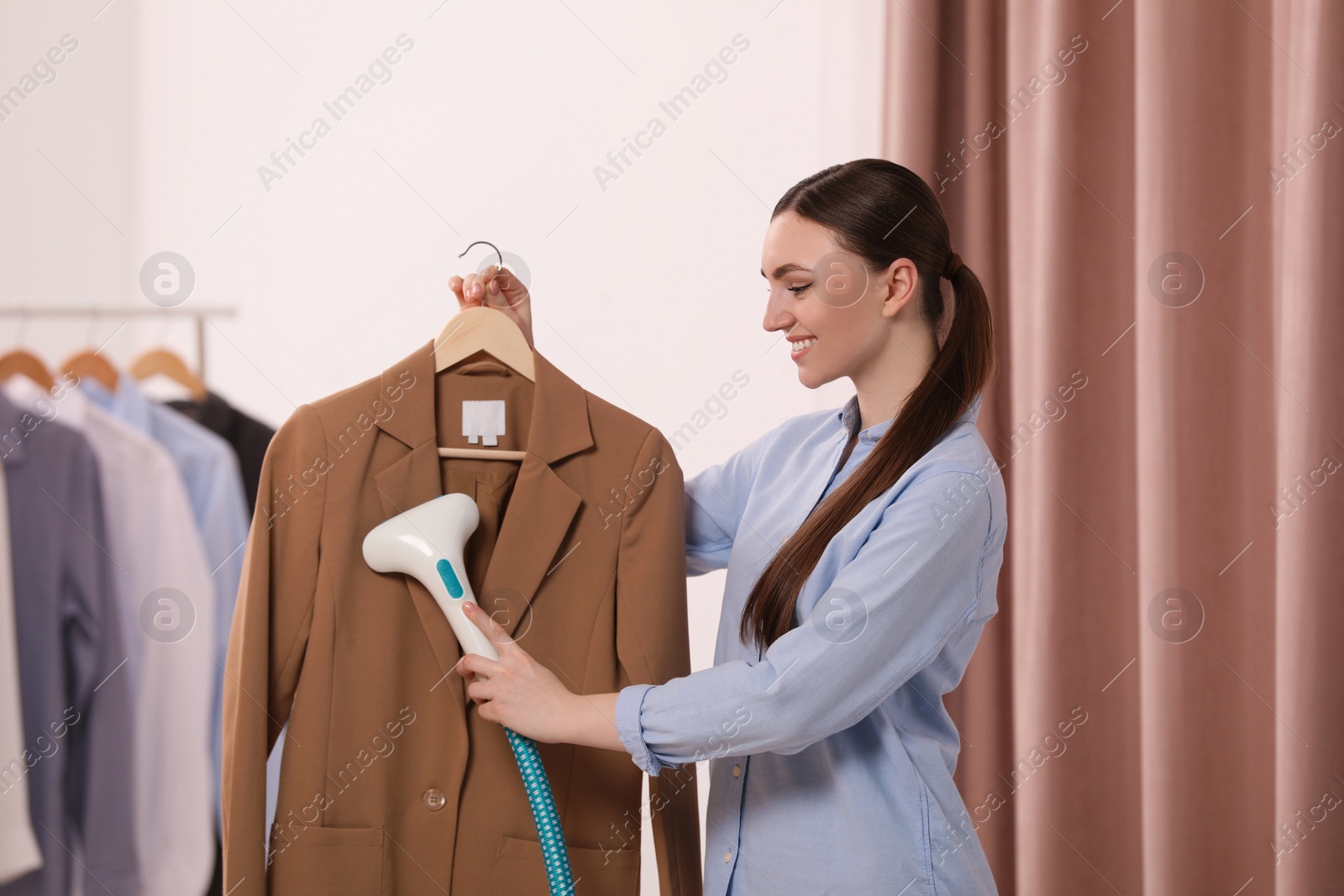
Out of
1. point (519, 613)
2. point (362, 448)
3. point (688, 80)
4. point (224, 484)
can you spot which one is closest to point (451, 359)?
point (362, 448)

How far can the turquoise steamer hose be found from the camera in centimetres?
112

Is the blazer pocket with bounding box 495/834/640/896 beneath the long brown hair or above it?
beneath

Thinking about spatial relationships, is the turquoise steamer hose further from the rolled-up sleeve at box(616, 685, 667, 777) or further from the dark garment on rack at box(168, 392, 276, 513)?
the dark garment on rack at box(168, 392, 276, 513)

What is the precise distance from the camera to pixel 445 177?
80.4 inches

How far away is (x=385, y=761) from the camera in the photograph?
1.20 meters

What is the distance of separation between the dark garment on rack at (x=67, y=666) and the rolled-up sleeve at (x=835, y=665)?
116cm

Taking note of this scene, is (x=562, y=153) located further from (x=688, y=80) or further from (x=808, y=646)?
(x=808, y=646)

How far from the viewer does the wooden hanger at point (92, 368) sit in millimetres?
1739

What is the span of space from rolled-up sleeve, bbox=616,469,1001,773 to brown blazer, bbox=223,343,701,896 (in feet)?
0.57

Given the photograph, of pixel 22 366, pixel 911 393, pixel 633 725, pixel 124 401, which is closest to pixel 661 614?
pixel 633 725

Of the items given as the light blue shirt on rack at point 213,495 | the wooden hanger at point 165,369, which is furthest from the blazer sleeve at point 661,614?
the wooden hanger at point 165,369

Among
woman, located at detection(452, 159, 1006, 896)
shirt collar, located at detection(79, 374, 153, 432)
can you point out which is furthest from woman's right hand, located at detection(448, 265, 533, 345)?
shirt collar, located at detection(79, 374, 153, 432)

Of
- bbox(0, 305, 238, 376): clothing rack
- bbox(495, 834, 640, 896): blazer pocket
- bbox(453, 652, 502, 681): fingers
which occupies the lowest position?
bbox(495, 834, 640, 896): blazer pocket

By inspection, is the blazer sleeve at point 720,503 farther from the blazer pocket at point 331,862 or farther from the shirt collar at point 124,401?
the shirt collar at point 124,401
